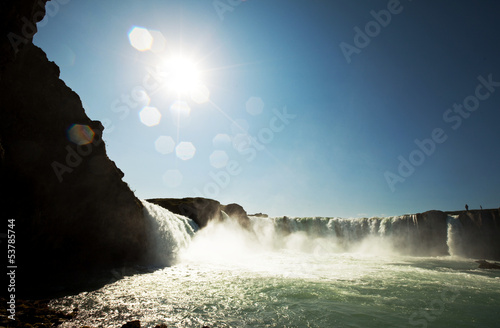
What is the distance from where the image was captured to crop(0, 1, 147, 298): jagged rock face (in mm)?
10742

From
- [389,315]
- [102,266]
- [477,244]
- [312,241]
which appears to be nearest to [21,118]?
[102,266]

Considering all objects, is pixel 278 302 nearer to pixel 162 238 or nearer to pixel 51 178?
pixel 51 178

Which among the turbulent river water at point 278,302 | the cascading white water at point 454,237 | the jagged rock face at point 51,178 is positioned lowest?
the cascading white water at point 454,237

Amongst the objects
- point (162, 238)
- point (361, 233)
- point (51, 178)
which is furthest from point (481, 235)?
point (51, 178)

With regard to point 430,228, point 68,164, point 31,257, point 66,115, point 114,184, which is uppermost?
point 66,115

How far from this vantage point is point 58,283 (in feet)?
35.7

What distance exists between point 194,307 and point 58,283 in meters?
7.21

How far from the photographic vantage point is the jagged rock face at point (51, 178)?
10.7m

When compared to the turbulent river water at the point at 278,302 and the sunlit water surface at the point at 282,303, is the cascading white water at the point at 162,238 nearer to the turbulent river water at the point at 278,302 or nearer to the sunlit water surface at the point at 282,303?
the turbulent river water at the point at 278,302

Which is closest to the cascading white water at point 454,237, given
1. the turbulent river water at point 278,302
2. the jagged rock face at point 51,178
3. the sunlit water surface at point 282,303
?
the turbulent river water at point 278,302

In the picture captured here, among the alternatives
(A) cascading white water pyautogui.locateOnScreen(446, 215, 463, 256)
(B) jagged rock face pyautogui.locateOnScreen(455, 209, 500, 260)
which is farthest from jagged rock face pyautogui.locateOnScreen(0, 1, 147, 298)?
(B) jagged rock face pyautogui.locateOnScreen(455, 209, 500, 260)

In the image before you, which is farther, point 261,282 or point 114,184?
point 114,184

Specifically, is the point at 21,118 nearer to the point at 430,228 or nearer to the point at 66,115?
the point at 66,115

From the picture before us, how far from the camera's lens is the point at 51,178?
40.3 feet
